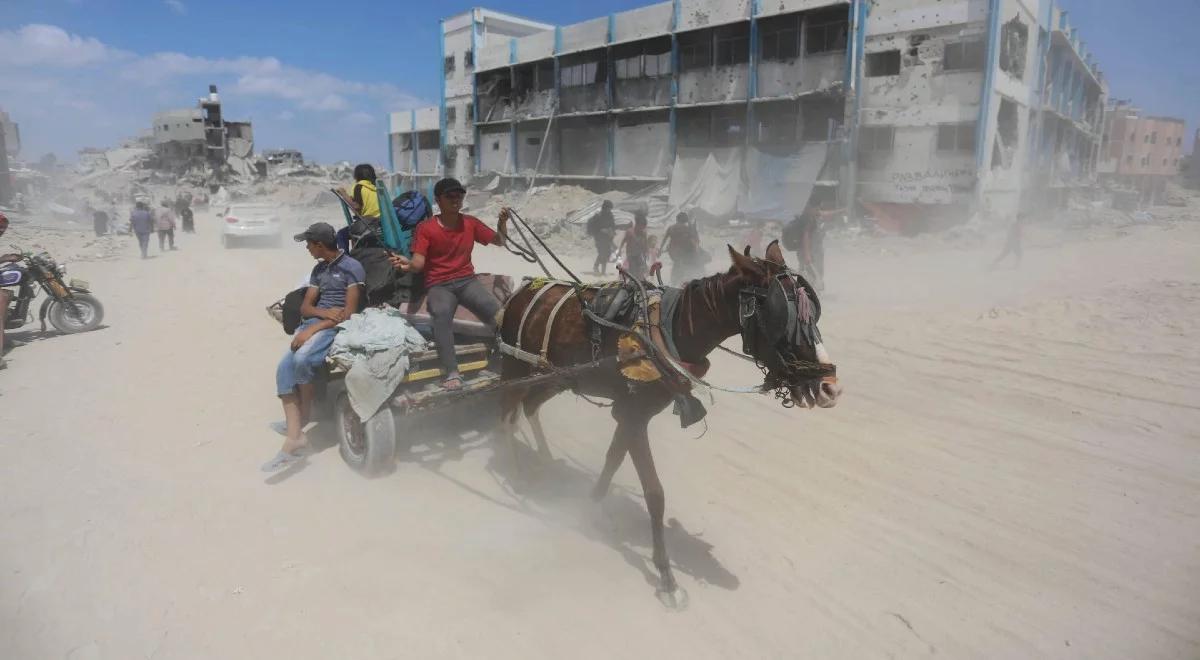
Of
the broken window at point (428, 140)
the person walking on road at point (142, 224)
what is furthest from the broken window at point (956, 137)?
the broken window at point (428, 140)

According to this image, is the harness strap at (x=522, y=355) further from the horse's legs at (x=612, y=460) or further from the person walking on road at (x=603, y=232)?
the person walking on road at (x=603, y=232)

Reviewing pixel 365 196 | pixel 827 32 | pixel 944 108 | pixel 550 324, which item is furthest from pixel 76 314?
pixel 944 108

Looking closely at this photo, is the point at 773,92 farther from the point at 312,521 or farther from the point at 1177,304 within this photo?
the point at 312,521

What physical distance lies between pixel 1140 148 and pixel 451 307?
78.6 meters

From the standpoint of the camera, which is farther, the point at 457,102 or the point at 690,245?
the point at 457,102

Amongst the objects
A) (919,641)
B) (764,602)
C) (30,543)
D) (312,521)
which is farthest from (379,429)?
(919,641)

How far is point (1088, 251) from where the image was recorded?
58.8 ft

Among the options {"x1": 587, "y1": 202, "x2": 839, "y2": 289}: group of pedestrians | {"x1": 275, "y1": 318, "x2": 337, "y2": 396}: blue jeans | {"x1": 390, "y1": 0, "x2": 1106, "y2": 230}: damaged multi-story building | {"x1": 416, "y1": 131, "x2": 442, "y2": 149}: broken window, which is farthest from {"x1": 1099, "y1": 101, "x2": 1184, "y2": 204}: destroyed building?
{"x1": 275, "y1": 318, "x2": 337, "y2": 396}: blue jeans

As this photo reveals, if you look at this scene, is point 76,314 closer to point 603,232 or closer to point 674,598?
point 603,232

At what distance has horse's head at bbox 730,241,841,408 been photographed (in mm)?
3270

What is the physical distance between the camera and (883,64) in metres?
23.3

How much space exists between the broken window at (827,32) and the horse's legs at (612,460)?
23026mm

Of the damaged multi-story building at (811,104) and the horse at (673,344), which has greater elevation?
the damaged multi-story building at (811,104)

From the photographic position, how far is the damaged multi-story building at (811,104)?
72.0 feet
